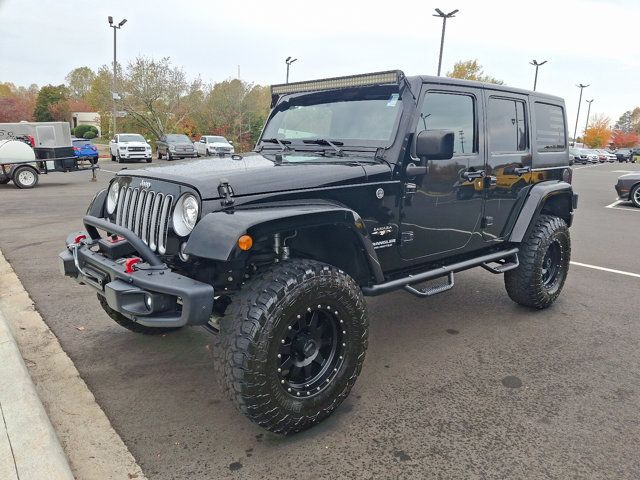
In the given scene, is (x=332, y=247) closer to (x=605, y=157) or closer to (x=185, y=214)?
(x=185, y=214)

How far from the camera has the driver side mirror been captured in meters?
3.07

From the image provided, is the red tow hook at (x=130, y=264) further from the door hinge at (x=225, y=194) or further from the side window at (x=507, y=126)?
the side window at (x=507, y=126)

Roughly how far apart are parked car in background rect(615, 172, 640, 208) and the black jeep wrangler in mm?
10995

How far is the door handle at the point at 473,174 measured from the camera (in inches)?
148

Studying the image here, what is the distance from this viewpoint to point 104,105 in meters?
39.4

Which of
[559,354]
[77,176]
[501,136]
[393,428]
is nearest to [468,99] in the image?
[501,136]

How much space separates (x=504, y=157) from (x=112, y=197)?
315 centimetres

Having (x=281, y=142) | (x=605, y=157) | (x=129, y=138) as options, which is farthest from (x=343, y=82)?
(x=605, y=157)

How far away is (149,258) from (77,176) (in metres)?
19.2

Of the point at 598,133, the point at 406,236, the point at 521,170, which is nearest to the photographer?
the point at 406,236

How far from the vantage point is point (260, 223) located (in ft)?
7.98

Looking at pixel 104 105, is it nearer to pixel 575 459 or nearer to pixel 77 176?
pixel 77 176

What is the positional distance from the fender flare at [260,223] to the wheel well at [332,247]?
73mm

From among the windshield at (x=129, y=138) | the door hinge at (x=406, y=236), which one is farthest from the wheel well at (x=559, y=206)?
the windshield at (x=129, y=138)
